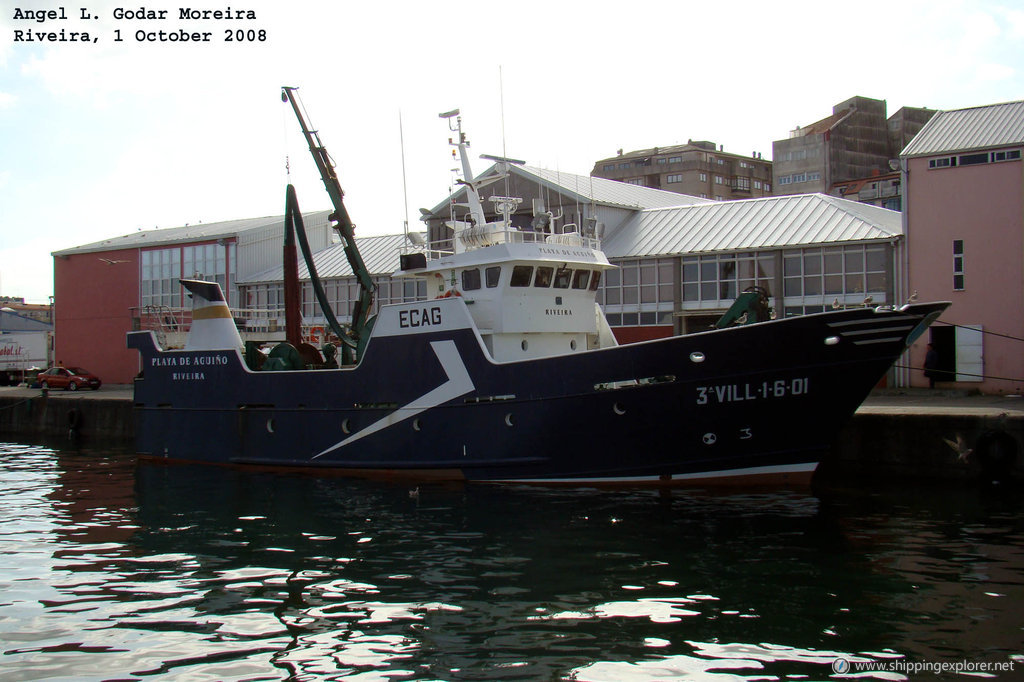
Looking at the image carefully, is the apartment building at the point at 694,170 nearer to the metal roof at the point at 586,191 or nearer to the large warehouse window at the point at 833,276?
the metal roof at the point at 586,191

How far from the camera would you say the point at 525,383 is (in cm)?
1429

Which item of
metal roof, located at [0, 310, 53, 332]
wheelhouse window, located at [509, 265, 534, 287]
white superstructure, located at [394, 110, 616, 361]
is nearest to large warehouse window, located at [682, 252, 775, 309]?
white superstructure, located at [394, 110, 616, 361]

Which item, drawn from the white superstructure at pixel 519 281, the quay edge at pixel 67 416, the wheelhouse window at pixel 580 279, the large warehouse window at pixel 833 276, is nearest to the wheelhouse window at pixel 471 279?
the white superstructure at pixel 519 281

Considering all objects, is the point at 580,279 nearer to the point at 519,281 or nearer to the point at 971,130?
the point at 519,281

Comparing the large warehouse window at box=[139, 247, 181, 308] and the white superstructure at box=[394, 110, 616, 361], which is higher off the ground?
the large warehouse window at box=[139, 247, 181, 308]

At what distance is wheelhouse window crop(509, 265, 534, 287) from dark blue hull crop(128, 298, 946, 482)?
130cm

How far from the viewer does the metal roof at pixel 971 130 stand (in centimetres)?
2391

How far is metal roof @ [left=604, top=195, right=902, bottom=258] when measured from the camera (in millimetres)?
27297

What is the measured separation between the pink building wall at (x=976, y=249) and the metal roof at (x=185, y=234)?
2717 cm

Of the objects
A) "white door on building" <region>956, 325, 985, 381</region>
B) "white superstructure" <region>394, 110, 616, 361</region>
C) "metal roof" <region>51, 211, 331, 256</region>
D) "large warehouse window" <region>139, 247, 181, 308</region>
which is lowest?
"white door on building" <region>956, 325, 985, 381</region>

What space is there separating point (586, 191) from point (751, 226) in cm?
691

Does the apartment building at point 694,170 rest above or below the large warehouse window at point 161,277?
above

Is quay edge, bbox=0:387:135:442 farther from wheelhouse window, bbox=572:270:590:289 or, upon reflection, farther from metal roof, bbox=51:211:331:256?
wheelhouse window, bbox=572:270:590:289

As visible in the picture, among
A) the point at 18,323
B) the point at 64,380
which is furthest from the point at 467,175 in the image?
the point at 18,323
